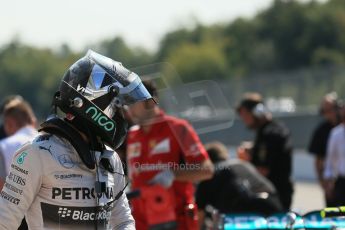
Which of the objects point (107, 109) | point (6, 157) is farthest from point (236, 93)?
point (107, 109)

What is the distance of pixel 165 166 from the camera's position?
646 centimetres

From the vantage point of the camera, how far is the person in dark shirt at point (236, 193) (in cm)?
834

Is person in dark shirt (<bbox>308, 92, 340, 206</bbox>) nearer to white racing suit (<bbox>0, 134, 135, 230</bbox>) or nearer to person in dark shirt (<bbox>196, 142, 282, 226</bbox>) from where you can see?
person in dark shirt (<bbox>196, 142, 282, 226</bbox>)

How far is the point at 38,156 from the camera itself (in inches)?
144

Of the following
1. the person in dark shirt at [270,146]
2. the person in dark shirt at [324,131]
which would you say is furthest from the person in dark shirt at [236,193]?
the person in dark shirt at [324,131]

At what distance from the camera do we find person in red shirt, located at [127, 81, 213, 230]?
250 inches

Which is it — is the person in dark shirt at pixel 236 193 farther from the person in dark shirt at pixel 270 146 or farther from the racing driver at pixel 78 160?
the racing driver at pixel 78 160

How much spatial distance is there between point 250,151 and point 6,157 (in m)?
3.93

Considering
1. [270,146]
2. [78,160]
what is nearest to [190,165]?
[78,160]

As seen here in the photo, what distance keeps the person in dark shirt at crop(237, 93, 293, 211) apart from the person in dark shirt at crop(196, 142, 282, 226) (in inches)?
39.6

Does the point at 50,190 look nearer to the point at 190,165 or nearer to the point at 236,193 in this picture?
the point at 190,165

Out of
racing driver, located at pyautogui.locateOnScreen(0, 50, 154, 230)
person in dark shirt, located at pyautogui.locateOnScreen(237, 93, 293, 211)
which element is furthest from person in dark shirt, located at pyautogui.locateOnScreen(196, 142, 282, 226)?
racing driver, located at pyautogui.locateOnScreen(0, 50, 154, 230)

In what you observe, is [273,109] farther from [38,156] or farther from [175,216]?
[38,156]

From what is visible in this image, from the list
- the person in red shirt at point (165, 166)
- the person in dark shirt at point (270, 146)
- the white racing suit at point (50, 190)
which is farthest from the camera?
the person in dark shirt at point (270, 146)
